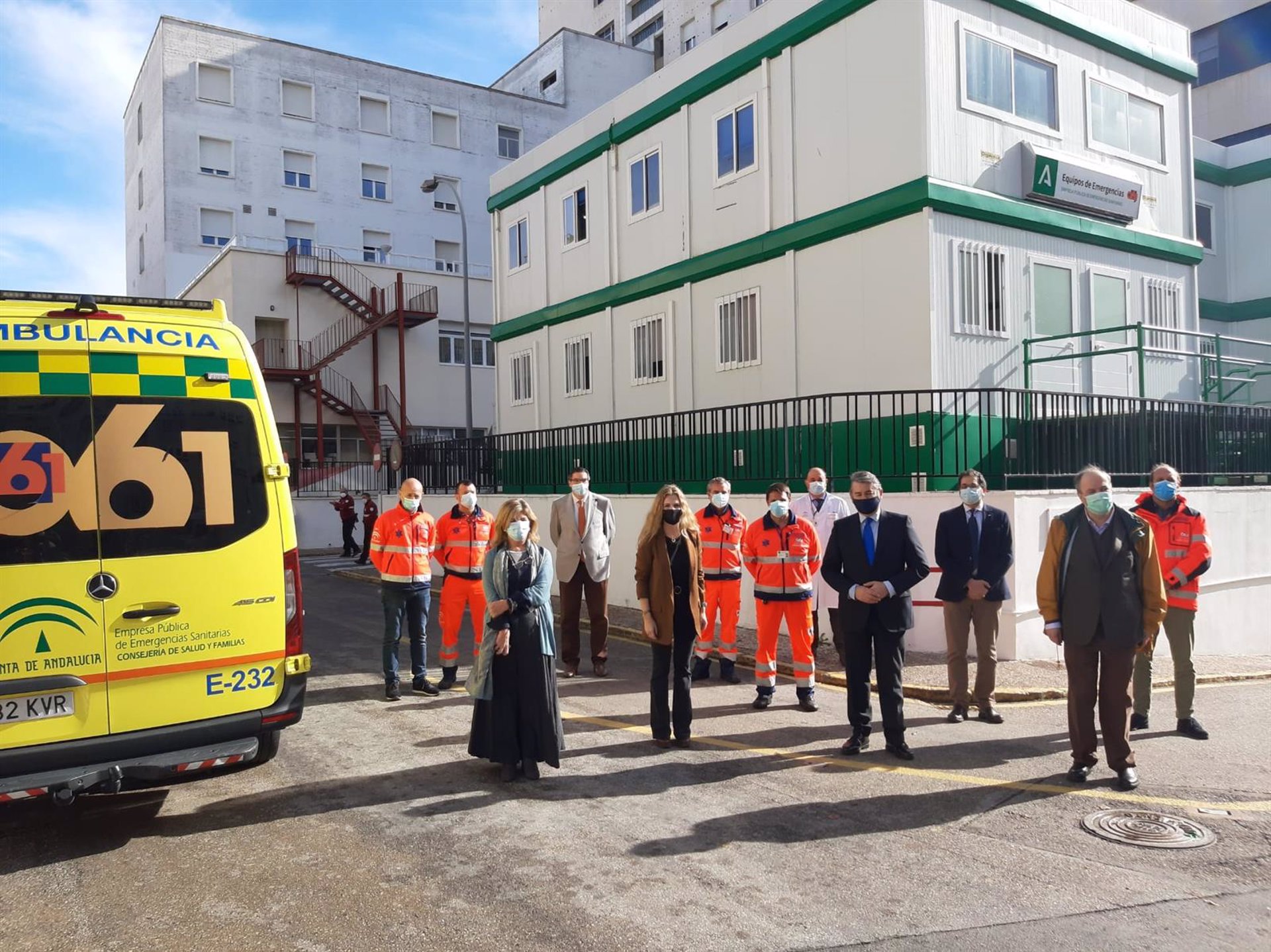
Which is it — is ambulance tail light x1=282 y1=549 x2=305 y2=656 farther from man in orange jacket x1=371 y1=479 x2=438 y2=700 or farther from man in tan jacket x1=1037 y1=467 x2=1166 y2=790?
man in tan jacket x1=1037 y1=467 x2=1166 y2=790

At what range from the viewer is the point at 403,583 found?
29.9ft

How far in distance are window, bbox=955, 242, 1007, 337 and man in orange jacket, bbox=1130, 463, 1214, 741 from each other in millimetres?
6189

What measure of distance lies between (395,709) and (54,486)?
13.8ft

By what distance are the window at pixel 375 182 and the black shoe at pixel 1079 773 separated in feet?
135

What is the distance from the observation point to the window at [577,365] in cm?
2072

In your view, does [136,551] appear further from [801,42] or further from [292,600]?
[801,42]

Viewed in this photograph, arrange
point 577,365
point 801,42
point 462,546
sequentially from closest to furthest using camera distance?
point 462,546, point 801,42, point 577,365

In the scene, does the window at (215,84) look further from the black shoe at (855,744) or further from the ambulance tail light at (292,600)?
the black shoe at (855,744)

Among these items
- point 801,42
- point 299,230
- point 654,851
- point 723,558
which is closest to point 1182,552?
point 723,558

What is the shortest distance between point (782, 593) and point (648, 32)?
1867 inches

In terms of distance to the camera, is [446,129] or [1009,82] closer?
[1009,82]

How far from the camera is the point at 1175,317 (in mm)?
17328

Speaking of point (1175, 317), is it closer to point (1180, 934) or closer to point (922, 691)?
point (922, 691)

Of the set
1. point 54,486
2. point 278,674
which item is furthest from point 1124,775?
point 54,486
